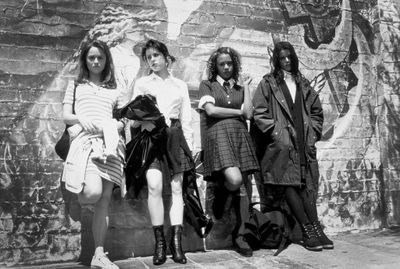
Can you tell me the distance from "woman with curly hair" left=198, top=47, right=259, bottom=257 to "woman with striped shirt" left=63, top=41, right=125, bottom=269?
2.66ft

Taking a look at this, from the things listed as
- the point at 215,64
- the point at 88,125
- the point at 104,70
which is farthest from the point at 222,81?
the point at 88,125

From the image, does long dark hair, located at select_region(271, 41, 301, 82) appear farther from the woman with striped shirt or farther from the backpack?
the woman with striped shirt

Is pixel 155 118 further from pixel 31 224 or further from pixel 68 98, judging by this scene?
pixel 31 224

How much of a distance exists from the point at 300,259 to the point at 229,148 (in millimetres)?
1092

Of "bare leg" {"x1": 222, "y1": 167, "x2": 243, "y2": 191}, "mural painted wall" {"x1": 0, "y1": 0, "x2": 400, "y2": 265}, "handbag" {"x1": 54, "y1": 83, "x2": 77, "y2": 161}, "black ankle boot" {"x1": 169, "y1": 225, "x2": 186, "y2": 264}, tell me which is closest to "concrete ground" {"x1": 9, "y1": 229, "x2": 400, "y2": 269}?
"black ankle boot" {"x1": 169, "y1": 225, "x2": 186, "y2": 264}

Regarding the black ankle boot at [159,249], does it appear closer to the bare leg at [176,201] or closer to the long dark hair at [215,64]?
the bare leg at [176,201]

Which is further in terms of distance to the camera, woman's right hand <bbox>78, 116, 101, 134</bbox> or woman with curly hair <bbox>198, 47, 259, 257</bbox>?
woman with curly hair <bbox>198, 47, 259, 257</bbox>

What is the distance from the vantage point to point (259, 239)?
11.7 feet

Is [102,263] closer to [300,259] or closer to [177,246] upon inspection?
[177,246]

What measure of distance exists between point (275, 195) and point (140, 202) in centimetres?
139

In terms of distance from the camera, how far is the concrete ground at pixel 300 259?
10.1 feet

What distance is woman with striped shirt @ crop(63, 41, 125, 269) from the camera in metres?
2.99

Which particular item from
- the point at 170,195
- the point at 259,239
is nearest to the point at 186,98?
the point at 170,195

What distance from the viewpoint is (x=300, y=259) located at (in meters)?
3.24
